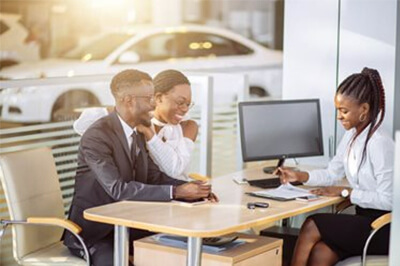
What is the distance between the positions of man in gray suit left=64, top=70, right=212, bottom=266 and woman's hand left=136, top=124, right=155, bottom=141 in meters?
0.02

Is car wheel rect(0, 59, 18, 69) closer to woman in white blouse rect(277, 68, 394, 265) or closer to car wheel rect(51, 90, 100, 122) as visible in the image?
car wheel rect(51, 90, 100, 122)

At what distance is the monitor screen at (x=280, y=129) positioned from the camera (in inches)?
210

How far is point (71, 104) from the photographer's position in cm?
732

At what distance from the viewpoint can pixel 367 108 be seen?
16.1ft

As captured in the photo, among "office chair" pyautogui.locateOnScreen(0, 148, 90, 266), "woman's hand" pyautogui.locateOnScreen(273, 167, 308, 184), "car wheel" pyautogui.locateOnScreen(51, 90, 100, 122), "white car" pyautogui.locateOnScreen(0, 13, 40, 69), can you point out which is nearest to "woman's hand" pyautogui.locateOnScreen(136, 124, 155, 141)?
"office chair" pyautogui.locateOnScreen(0, 148, 90, 266)

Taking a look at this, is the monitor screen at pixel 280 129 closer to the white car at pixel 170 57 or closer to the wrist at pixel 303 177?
the wrist at pixel 303 177

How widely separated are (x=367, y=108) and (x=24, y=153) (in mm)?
1722

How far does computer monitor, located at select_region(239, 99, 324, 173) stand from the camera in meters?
5.34

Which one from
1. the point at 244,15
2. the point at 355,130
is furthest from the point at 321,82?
the point at 244,15

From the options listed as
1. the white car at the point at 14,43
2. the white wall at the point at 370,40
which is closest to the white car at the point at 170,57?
the white car at the point at 14,43

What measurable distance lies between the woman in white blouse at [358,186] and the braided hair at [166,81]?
81cm

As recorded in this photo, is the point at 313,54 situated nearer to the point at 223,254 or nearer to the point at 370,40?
the point at 370,40

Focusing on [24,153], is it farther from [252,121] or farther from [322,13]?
[322,13]

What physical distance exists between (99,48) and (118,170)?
8000mm
